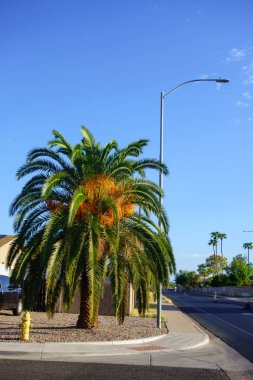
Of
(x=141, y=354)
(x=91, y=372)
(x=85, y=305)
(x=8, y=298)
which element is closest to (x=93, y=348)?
(x=141, y=354)

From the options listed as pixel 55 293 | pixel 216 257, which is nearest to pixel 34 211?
pixel 55 293

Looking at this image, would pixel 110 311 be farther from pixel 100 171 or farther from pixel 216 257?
pixel 216 257

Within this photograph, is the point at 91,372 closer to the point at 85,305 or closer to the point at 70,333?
the point at 70,333

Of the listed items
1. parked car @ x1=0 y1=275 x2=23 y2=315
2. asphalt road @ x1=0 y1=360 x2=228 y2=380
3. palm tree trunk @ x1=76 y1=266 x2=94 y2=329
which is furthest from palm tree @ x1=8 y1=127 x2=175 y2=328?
parked car @ x1=0 y1=275 x2=23 y2=315

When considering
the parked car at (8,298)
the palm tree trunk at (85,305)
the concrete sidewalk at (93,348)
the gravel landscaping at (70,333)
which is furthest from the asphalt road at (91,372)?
the parked car at (8,298)

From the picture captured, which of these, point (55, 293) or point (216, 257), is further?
point (216, 257)

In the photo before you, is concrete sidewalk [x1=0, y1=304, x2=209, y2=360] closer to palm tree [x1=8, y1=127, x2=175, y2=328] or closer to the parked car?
palm tree [x1=8, y1=127, x2=175, y2=328]

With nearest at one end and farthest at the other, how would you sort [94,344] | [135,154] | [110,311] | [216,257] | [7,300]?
[94,344], [135,154], [7,300], [110,311], [216,257]

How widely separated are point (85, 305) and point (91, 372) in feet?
19.5

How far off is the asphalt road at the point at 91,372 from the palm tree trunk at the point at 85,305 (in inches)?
188

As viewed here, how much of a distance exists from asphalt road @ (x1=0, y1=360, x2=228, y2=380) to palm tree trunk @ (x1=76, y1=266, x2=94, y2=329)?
15.7 ft

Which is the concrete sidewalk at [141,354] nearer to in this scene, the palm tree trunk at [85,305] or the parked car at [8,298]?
the palm tree trunk at [85,305]

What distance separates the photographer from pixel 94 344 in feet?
44.7

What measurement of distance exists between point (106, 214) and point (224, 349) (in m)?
5.47
